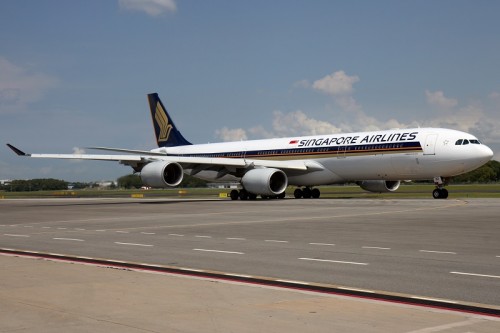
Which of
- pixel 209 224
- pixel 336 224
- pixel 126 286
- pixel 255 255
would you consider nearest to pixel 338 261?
pixel 255 255

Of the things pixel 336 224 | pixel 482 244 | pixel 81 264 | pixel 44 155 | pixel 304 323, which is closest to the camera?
pixel 304 323

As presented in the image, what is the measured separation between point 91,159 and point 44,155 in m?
3.62

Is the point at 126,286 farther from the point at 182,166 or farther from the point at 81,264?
the point at 182,166

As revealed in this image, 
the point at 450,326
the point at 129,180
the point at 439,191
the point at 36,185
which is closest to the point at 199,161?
the point at 439,191

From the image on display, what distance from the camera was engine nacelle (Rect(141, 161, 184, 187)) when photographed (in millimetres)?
41703

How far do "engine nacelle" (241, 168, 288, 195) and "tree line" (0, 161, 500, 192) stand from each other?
76.2 meters

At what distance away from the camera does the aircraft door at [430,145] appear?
39.2 m

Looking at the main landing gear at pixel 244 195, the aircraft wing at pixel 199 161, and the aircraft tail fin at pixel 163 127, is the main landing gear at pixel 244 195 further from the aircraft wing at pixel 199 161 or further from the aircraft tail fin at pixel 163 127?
the aircraft tail fin at pixel 163 127

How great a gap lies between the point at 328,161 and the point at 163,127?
20.7 m

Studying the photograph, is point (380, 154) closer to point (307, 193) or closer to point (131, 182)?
point (307, 193)

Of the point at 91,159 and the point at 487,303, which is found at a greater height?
the point at 91,159

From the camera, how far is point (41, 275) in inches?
431

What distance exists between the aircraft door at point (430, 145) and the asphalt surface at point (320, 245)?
13.4 meters

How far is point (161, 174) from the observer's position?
136 ft
